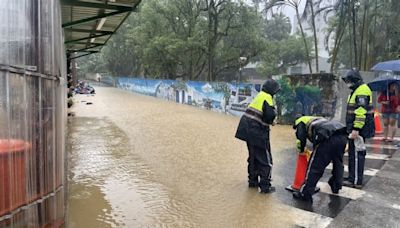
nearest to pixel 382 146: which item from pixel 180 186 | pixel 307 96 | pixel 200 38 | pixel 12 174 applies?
pixel 307 96

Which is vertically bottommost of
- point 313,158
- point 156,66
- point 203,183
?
point 203,183

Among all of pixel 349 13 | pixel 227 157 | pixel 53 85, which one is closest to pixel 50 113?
pixel 53 85

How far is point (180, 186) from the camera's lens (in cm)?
545

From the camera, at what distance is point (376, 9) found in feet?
53.4

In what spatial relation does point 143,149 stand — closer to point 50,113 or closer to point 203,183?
point 203,183

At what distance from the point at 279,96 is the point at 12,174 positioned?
1105 centimetres

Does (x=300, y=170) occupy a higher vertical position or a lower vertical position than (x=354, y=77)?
lower

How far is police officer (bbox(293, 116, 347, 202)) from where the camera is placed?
14.6 ft

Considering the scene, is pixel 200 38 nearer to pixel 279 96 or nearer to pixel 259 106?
pixel 279 96

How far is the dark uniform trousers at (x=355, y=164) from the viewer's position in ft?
16.6

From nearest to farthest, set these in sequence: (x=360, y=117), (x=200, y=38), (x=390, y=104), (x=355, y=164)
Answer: (x=360, y=117), (x=355, y=164), (x=390, y=104), (x=200, y=38)

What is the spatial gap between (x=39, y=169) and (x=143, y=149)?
5.43 metres

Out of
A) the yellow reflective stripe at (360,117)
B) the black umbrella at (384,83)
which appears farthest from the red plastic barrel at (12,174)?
the black umbrella at (384,83)

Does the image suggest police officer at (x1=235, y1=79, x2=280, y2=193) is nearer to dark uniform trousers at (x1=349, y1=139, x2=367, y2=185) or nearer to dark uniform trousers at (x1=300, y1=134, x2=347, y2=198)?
dark uniform trousers at (x1=300, y1=134, x2=347, y2=198)
